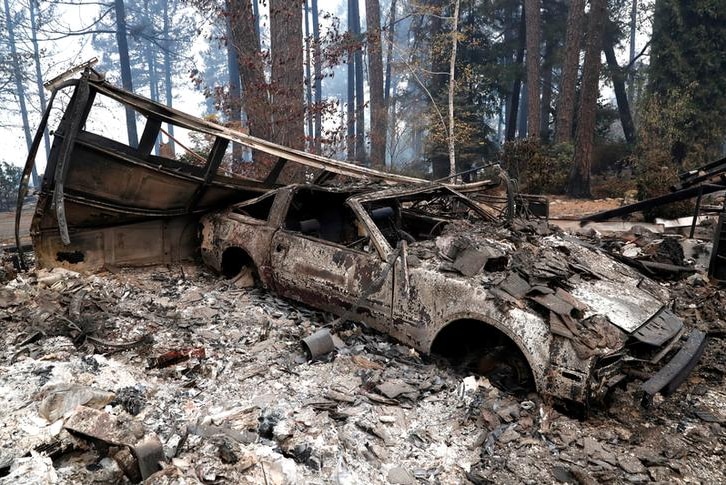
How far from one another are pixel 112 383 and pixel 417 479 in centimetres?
230

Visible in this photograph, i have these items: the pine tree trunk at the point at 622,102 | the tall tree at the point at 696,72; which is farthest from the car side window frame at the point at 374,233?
the pine tree trunk at the point at 622,102

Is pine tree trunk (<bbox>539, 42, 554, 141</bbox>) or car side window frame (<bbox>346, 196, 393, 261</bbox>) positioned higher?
pine tree trunk (<bbox>539, 42, 554, 141</bbox>)

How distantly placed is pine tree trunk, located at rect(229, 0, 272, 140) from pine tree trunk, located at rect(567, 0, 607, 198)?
372 inches

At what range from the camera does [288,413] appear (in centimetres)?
338

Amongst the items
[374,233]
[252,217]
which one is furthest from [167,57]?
[374,233]

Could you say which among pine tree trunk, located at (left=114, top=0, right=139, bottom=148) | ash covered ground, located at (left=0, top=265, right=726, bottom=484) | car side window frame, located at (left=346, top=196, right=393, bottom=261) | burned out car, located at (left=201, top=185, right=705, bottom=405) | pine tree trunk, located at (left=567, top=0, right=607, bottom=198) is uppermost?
pine tree trunk, located at (left=114, top=0, right=139, bottom=148)

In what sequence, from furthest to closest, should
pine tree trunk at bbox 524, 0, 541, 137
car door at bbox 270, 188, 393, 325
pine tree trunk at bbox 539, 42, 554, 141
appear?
pine tree trunk at bbox 539, 42, 554, 141 → pine tree trunk at bbox 524, 0, 541, 137 → car door at bbox 270, 188, 393, 325

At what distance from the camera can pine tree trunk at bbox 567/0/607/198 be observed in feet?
47.3

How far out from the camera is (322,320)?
5031mm

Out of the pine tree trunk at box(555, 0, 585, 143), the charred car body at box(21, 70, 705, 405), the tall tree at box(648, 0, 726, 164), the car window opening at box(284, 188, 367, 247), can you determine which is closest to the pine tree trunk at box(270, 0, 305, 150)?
the charred car body at box(21, 70, 705, 405)

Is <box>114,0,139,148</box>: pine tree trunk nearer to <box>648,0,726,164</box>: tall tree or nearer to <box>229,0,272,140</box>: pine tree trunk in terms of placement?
<box>229,0,272,140</box>: pine tree trunk

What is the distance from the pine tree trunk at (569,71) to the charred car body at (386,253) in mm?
13539

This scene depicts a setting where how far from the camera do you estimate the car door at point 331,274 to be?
434 cm

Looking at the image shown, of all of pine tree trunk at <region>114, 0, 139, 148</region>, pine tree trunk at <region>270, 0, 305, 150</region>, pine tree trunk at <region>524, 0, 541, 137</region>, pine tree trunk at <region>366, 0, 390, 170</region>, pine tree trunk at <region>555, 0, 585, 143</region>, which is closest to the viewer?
pine tree trunk at <region>270, 0, 305, 150</region>
